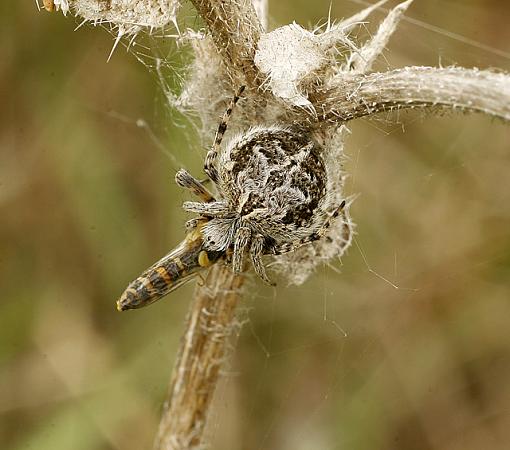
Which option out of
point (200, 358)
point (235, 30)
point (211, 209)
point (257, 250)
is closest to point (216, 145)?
point (211, 209)

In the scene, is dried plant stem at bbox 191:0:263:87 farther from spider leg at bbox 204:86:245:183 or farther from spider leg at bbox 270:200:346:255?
spider leg at bbox 270:200:346:255

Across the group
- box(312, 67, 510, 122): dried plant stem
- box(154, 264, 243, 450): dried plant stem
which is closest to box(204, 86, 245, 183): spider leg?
box(312, 67, 510, 122): dried plant stem

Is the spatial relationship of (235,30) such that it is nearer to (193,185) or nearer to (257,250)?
(257,250)

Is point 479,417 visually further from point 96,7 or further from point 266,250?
point 96,7

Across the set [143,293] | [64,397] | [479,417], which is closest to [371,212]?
[479,417]

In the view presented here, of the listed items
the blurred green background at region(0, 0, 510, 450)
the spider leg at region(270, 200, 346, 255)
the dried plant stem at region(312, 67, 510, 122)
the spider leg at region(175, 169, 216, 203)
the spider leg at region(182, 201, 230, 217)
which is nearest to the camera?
the dried plant stem at region(312, 67, 510, 122)

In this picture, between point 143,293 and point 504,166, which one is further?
point 504,166

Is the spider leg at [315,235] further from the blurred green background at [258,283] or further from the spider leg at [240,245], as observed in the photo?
the blurred green background at [258,283]
